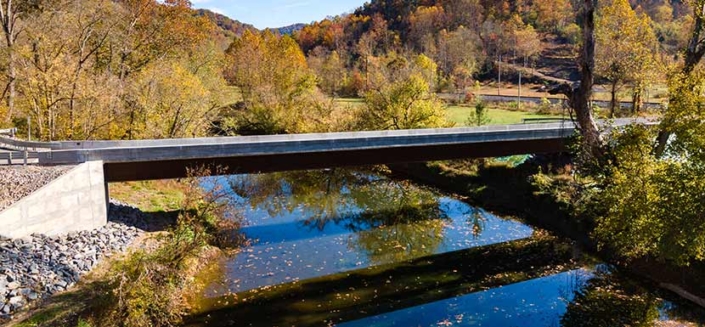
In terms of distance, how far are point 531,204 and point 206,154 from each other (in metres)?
16.7

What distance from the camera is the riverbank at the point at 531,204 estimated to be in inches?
683

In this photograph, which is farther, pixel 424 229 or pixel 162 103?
pixel 162 103

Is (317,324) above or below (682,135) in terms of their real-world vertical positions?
below

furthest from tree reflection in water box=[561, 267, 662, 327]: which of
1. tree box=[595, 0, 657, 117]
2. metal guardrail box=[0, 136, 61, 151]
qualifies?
metal guardrail box=[0, 136, 61, 151]

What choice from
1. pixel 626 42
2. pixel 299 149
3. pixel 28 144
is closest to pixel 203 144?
pixel 299 149

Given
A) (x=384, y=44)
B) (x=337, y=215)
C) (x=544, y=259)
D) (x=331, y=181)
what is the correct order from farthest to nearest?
(x=384, y=44)
(x=331, y=181)
(x=337, y=215)
(x=544, y=259)

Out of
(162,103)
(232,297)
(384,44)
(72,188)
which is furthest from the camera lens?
(384,44)

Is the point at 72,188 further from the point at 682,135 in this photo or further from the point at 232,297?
the point at 682,135

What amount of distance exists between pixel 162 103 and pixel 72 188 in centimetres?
1327

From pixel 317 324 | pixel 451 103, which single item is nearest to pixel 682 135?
pixel 317 324

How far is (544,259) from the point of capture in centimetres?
2042

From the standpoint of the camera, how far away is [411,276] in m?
18.7

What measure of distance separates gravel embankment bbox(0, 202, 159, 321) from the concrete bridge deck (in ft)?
9.84

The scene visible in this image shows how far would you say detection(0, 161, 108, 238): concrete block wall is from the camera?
1623 centimetres
